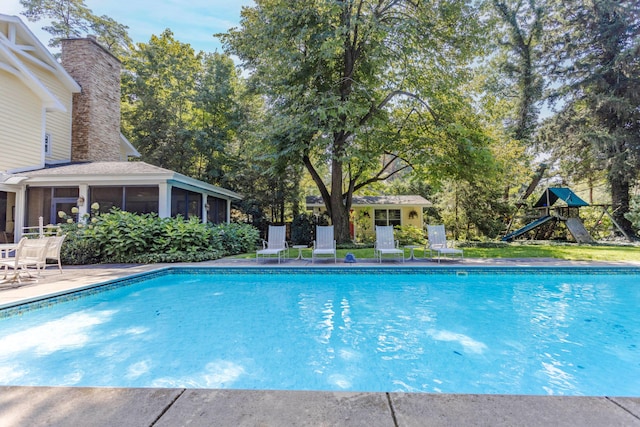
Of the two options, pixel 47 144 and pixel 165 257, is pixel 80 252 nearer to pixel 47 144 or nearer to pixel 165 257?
pixel 165 257

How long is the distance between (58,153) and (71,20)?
1543 cm

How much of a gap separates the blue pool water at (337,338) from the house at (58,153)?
19.1ft

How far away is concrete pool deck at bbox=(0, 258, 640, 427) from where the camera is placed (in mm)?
1817

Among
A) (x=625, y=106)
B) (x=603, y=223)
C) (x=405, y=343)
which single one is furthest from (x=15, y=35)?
(x=603, y=223)

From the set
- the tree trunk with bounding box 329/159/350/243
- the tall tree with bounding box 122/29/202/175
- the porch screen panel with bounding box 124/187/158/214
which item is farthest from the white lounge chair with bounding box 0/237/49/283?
the tall tree with bounding box 122/29/202/175

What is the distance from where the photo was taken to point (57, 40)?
2230 cm

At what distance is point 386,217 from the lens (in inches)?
846

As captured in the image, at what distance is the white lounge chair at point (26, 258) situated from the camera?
6.46 metres

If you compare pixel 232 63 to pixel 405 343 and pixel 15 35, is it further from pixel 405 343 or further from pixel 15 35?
pixel 405 343

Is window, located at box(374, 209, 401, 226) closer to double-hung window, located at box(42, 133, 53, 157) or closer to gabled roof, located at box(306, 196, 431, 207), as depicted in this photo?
gabled roof, located at box(306, 196, 431, 207)

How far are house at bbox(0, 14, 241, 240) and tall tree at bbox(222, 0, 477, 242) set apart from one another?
5.05 meters

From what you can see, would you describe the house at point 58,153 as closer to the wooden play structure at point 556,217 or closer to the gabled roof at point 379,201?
the gabled roof at point 379,201

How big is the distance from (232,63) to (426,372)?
967 inches

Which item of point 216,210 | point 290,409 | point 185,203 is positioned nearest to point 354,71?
point 185,203
